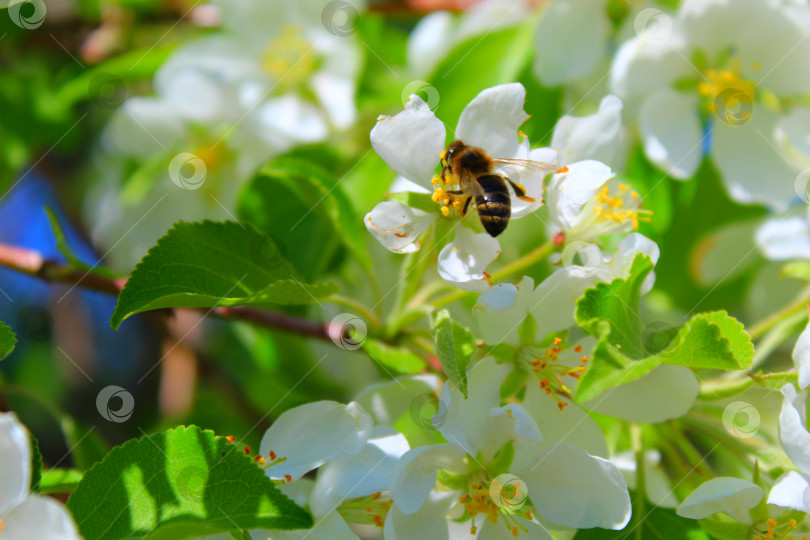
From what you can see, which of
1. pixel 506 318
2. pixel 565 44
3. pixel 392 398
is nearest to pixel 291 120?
pixel 565 44

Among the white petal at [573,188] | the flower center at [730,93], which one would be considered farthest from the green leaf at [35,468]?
the flower center at [730,93]

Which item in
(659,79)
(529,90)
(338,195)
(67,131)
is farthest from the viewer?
(67,131)

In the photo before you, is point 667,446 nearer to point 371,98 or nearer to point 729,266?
point 729,266

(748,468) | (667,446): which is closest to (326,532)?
(667,446)
